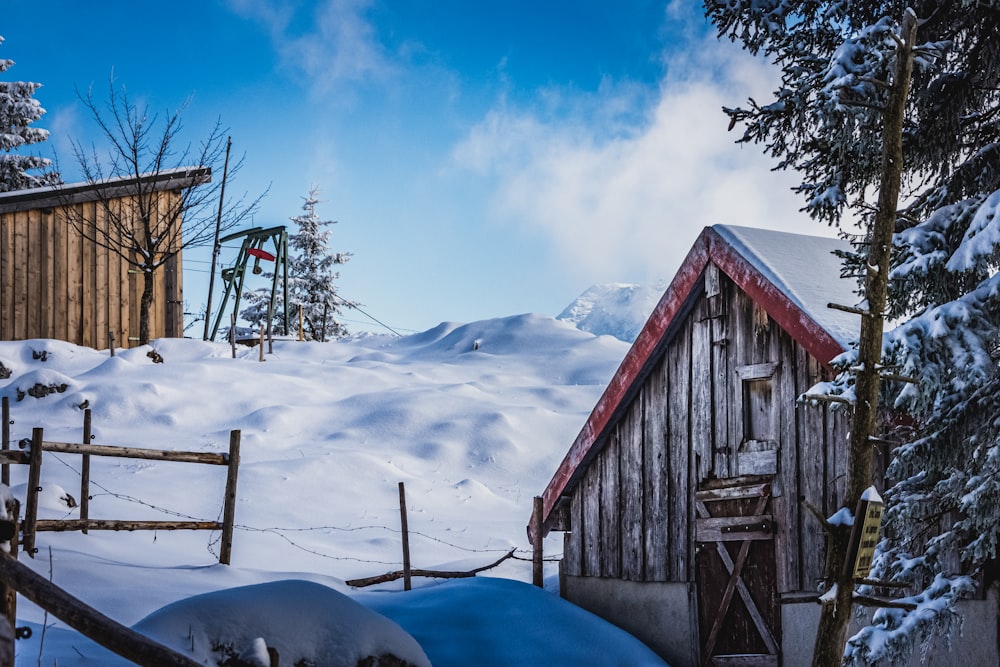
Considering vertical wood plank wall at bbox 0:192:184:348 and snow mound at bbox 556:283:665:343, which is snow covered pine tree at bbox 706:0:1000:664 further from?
snow mound at bbox 556:283:665:343

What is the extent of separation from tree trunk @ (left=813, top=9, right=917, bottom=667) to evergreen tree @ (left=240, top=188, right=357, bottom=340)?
4144 cm

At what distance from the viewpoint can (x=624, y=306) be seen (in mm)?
153500

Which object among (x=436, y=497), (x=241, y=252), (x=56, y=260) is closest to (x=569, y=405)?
(x=436, y=497)

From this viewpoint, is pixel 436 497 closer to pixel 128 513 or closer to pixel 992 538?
pixel 128 513

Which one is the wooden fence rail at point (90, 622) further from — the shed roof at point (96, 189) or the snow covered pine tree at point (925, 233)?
the shed roof at point (96, 189)

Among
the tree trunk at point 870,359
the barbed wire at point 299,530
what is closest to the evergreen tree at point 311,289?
the barbed wire at point 299,530

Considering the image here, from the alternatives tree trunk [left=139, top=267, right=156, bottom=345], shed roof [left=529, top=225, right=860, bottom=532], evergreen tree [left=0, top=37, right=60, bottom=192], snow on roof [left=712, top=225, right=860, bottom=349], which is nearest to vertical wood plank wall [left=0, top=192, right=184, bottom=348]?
tree trunk [left=139, top=267, right=156, bottom=345]

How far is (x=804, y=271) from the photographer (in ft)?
34.1

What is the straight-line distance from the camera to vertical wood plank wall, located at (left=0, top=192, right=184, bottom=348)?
25219 mm

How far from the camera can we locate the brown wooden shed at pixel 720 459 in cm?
964

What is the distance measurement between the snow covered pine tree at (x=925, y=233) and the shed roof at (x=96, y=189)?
22206 millimetres

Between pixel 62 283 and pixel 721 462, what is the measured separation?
21248mm

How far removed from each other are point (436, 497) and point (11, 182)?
70.2ft

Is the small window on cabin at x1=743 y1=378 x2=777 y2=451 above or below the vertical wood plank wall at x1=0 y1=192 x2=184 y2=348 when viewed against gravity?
below
